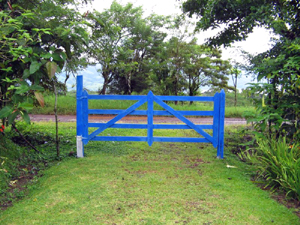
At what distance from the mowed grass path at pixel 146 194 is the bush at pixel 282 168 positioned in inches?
13.2

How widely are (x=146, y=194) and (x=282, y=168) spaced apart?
7.21 ft

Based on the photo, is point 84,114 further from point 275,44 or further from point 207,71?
point 207,71

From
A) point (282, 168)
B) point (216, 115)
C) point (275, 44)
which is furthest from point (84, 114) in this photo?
point (275, 44)

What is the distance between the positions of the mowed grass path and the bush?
1.10 ft

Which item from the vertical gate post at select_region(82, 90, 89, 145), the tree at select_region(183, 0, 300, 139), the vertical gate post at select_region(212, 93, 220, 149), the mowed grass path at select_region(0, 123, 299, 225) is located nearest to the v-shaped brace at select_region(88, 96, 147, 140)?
the vertical gate post at select_region(82, 90, 89, 145)

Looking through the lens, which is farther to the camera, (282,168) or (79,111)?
(79,111)

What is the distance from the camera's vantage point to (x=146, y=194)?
14.1 feet

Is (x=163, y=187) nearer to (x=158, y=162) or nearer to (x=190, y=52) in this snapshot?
(x=158, y=162)

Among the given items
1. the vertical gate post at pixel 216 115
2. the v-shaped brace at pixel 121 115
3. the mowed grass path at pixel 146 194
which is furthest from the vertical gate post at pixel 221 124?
the v-shaped brace at pixel 121 115

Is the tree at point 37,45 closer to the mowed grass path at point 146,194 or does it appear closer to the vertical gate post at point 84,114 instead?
the vertical gate post at point 84,114

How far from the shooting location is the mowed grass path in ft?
11.7

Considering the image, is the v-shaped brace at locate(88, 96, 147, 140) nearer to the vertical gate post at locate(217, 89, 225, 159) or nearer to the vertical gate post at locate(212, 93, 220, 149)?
the vertical gate post at locate(212, 93, 220, 149)

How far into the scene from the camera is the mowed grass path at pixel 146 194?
3580 millimetres

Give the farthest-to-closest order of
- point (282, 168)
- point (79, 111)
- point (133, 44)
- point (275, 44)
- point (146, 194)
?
1. point (133, 44)
2. point (275, 44)
3. point (79, 111)
4. point (282, 168)
5. point (146, 194)
